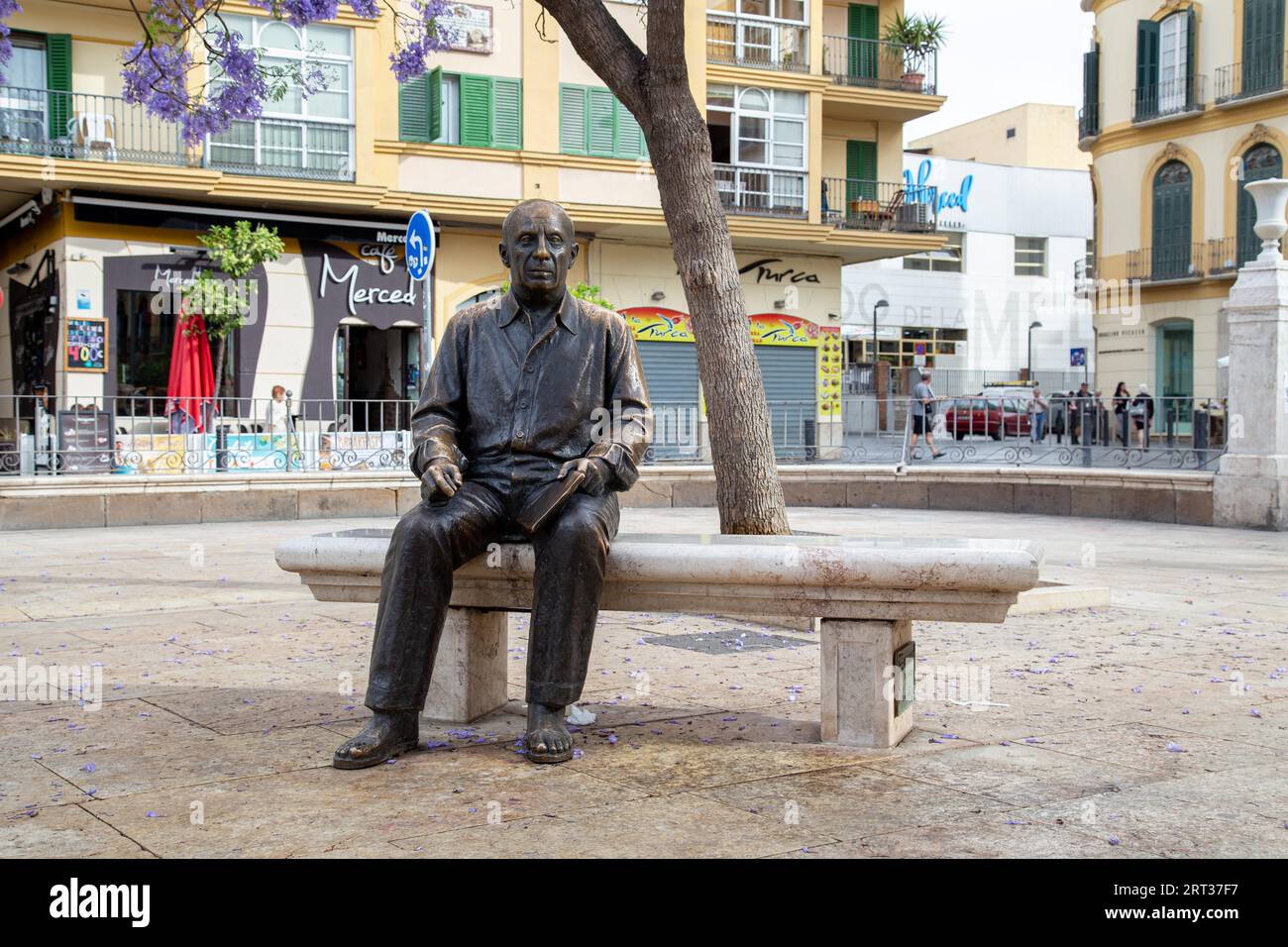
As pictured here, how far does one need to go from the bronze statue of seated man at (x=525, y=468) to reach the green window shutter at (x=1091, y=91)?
35.9 meters

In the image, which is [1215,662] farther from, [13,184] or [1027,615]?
[13,184]

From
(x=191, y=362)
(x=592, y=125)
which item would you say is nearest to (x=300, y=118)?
(x=191, y=362)

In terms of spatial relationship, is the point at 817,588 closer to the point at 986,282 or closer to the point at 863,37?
the point at 863,37

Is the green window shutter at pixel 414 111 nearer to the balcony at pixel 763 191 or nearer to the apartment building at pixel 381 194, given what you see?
the apartment building at pixel 381 194

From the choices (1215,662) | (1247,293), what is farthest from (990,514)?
(1215,662)

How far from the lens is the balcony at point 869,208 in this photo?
29828 mm

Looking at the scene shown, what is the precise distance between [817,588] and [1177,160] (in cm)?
3434

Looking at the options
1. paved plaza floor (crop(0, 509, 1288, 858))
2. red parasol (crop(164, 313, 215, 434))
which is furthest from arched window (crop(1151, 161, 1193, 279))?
paved plaza floor (crop(0, 509, 1288, 858))

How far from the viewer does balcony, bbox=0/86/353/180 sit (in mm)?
20984

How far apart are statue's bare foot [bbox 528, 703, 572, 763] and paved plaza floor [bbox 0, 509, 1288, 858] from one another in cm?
5

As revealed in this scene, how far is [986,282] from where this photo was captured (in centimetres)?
5059

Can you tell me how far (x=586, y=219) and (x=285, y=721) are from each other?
2060 cm

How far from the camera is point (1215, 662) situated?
21.4 ft

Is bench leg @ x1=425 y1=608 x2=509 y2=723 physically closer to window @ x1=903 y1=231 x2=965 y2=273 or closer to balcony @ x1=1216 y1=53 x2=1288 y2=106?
balcony @ x1=1216 y1=53 x2=1288 y2=106
